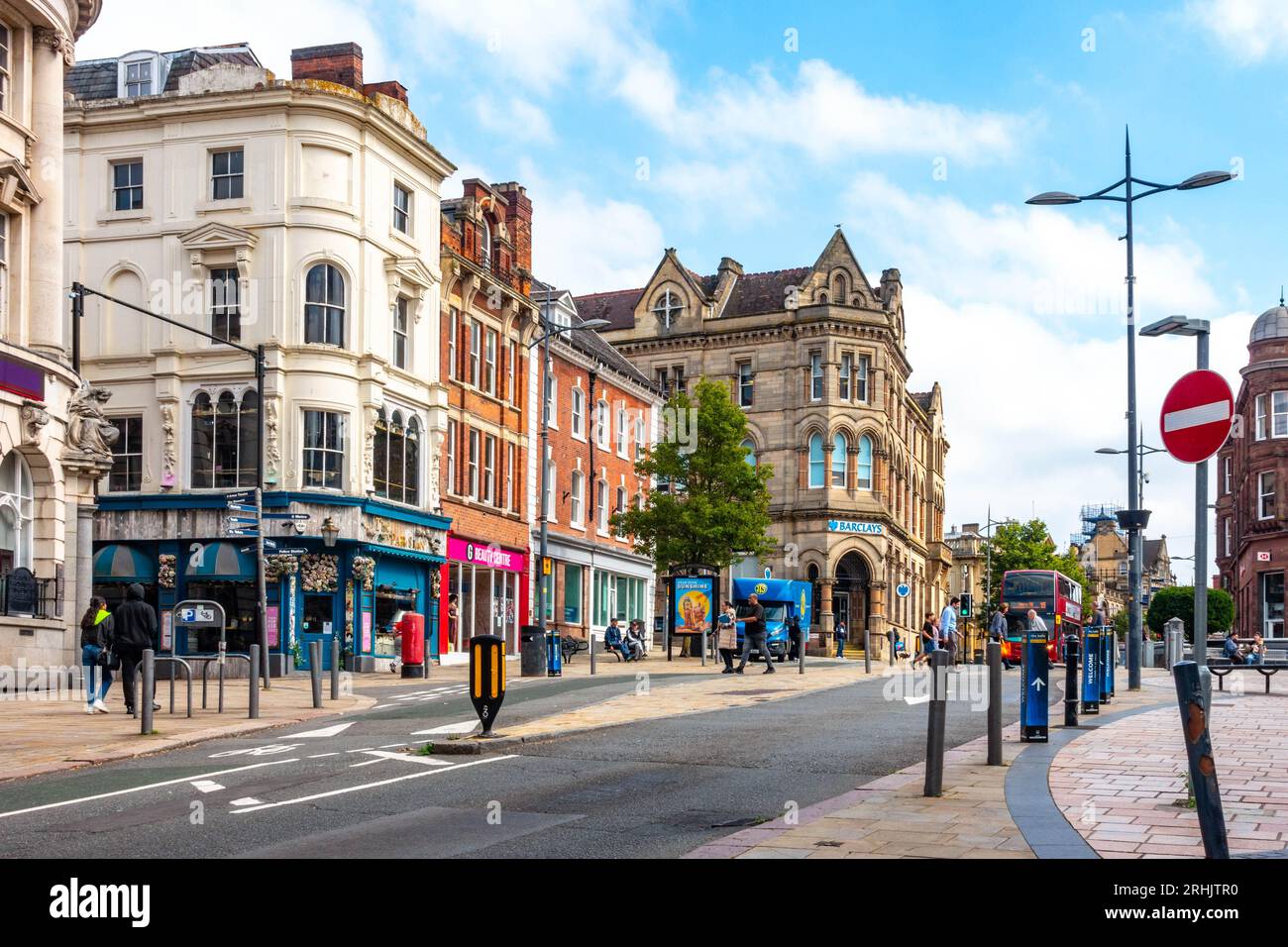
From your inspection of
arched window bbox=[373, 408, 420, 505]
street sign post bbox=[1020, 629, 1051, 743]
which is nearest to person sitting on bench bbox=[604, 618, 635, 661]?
arched window bbox=[373, 408, 420, 505]

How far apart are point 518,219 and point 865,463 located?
2875 cm

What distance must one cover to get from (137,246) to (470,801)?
30.4 m

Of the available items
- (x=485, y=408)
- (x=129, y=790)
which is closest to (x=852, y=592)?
(x=485, y=408)

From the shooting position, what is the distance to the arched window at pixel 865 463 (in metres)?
70.4

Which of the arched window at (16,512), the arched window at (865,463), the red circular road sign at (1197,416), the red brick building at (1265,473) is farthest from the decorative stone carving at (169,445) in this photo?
the red brick building at (1265,473)

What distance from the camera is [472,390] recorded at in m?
43.5

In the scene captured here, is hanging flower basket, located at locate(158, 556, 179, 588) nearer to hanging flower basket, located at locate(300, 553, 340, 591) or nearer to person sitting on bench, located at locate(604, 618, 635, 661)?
hanging flower basket, located at locate(300, 553, 340, 591)

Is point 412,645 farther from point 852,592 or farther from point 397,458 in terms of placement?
point 852,592

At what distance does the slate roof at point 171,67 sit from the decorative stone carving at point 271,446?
992cm

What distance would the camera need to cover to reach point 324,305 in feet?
121

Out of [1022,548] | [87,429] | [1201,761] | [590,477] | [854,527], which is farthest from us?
[1022,548]

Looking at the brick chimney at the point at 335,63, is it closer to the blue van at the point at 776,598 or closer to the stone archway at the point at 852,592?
the blue van at the point at 776,598
